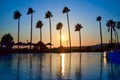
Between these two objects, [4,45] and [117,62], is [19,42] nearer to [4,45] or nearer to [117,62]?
[4,45]

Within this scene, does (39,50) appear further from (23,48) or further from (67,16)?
(67,16)

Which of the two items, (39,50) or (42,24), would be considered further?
(42,24)

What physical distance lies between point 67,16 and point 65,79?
10077 cm

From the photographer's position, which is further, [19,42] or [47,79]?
[19,42]

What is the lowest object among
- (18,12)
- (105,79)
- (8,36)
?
(105,79)

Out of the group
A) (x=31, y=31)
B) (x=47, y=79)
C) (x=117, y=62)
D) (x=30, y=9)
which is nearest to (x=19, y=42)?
(x=31, y=31)

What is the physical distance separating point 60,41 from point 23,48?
16.5m

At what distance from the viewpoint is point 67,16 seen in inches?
4867

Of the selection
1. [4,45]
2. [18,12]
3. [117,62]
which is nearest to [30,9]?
[18,12]

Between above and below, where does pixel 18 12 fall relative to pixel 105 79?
above

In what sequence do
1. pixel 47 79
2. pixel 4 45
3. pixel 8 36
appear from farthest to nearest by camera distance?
pixel 8 36 < pixel 4 45 < pixel 47 79

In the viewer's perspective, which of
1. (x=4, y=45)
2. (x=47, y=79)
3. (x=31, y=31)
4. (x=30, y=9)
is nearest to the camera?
(x=47, y=79)

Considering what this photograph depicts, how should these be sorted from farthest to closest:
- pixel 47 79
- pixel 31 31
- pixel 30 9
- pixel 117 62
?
pixel 30 9 → pixel 31 31 → pixel 117 62 → pixel 47 79

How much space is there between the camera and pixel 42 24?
436 ft
